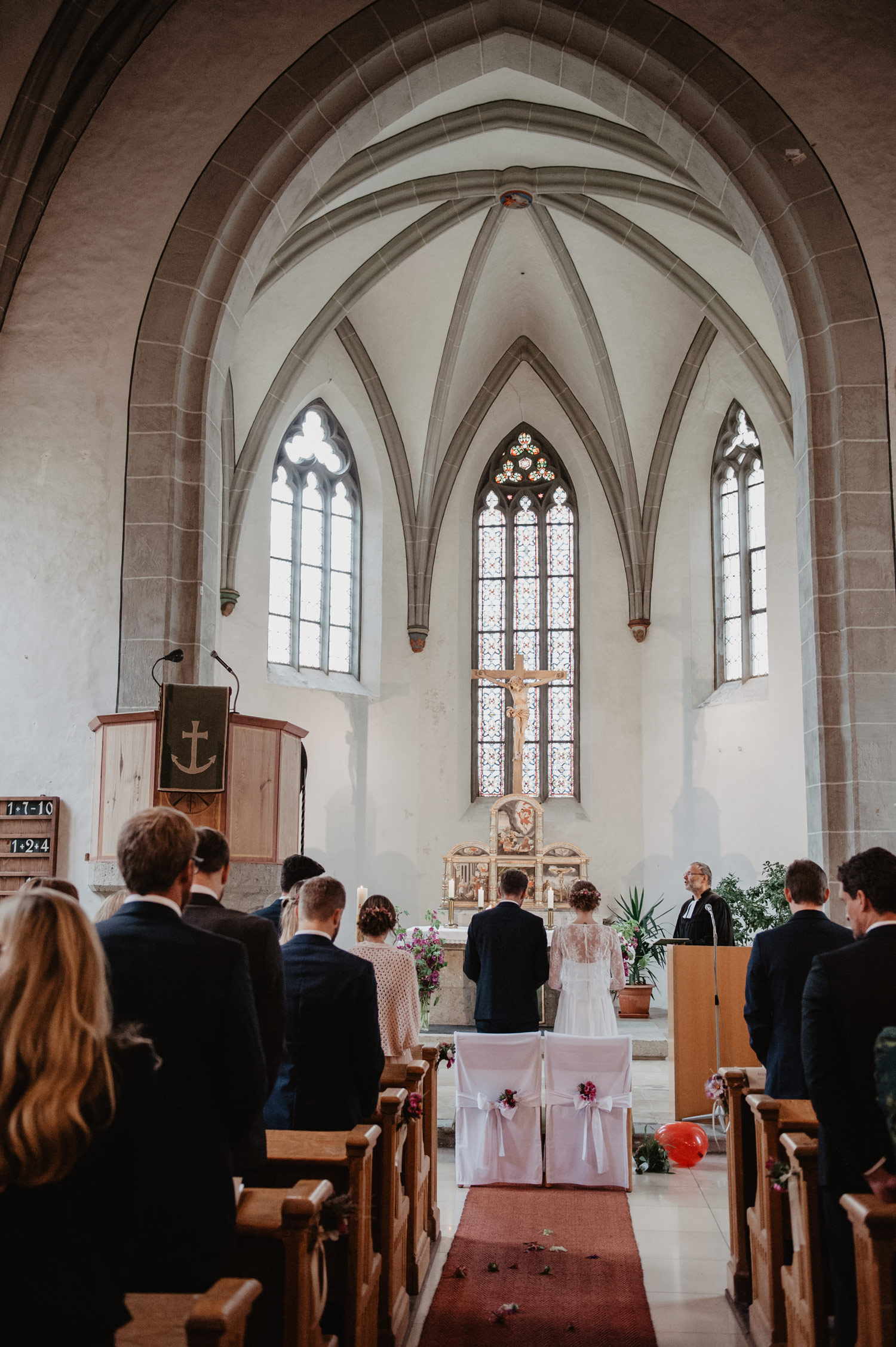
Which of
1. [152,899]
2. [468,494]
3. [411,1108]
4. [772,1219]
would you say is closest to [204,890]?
[152,899]

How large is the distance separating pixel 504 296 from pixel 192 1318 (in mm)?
13297

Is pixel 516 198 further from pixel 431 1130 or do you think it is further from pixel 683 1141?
pixel 431 1130

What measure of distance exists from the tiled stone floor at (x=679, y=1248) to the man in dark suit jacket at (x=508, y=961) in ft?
2.96

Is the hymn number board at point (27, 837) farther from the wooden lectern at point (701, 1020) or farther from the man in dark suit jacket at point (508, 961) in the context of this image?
the wooden lectern at point (701, 1020)

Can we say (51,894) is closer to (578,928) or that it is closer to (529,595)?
(578,928)

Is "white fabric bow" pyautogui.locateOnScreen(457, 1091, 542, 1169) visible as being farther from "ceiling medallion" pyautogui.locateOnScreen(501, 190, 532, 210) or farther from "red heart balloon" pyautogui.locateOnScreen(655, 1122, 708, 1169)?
"ceiling medallion" pyautogui.locateOnScreen(501, 190, 532, 210)

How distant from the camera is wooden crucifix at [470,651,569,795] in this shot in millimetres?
12969

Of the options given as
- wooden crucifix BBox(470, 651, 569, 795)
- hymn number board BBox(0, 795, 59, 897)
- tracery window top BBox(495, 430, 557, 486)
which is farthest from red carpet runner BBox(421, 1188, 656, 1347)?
tracery window top BBox(495, 430, 557, 486)

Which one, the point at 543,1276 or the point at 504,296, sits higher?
the point at 504,296

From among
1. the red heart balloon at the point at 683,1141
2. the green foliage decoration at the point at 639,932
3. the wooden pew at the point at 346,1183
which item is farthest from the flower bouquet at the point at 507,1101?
the green foliage decoration at the point at 639,932

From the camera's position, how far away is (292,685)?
1321 cm

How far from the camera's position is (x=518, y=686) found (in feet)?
43.5

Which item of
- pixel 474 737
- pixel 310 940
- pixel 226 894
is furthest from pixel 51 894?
pixel 474 737

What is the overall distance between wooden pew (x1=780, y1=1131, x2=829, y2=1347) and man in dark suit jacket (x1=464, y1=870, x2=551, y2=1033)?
9.47 ft
